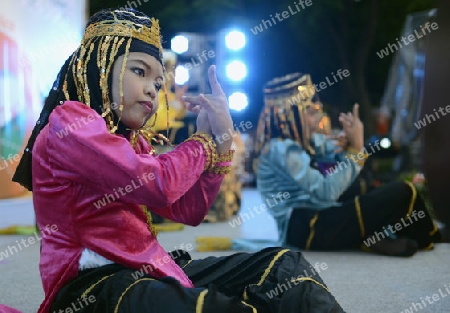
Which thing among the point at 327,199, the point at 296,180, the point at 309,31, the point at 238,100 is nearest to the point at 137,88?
the point at 296,180

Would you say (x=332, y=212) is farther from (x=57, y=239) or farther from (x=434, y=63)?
(x=57, y=239)

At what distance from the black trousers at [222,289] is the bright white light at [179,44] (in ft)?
19.6

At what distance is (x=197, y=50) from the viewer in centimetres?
752

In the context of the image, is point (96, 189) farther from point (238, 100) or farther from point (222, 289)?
point (238, 100)

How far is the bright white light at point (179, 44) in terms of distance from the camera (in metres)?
7.29

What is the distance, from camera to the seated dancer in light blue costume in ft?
10.2

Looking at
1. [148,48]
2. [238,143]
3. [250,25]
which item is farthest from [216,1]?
[148,48]

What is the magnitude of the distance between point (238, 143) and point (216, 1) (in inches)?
126

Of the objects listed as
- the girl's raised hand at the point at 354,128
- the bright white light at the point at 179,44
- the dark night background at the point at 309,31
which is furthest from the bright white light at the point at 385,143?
the girl's raised hand at the point at 354,128

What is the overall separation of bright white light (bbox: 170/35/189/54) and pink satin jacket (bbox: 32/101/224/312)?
6001mm

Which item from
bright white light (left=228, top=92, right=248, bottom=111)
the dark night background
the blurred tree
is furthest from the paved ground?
the blurred tree

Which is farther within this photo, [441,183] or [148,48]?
[441,183]

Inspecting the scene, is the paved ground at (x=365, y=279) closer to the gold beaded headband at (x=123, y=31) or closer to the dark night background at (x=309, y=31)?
the gold beaded headband at (x=123, y=31)

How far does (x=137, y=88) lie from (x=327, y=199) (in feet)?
6.34
